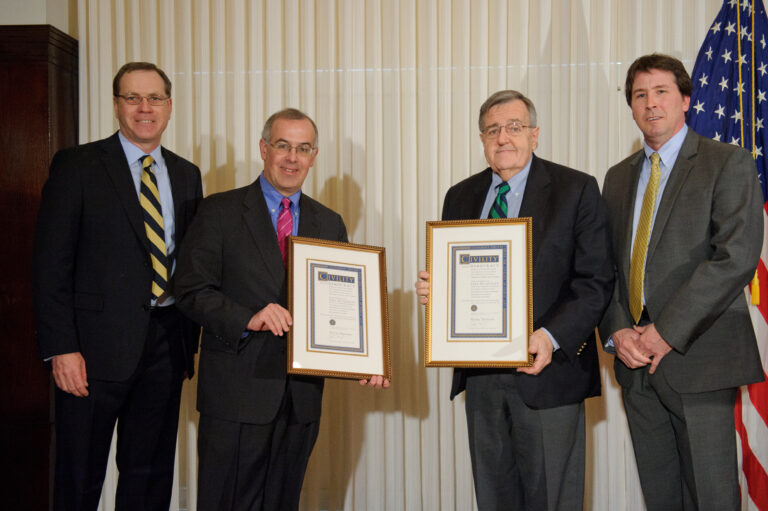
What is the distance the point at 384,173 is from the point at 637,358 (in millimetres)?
1837

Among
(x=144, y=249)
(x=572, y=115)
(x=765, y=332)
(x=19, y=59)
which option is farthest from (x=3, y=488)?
(x=765, y=332)

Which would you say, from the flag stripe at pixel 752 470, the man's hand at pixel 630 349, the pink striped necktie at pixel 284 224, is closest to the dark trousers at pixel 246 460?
the pink striped necktie at pixel 284 224

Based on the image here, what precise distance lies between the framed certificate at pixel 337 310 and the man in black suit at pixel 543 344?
20 centimetres

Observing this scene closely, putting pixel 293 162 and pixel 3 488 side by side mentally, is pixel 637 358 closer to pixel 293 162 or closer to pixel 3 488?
pixel 293 162

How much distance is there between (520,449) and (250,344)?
104 centimetres

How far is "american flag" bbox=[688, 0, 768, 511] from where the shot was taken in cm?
331

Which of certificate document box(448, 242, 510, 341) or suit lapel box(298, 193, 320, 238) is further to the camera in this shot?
suit lapel box(298, 193, 320, 238)

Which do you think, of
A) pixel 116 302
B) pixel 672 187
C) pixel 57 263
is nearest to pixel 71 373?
pixel 116 302

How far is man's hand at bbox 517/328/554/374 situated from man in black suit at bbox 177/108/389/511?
57 cm

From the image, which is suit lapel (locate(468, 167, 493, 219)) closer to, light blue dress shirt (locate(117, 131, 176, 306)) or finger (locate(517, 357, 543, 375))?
finger (locate(517, 357, 543, 375))

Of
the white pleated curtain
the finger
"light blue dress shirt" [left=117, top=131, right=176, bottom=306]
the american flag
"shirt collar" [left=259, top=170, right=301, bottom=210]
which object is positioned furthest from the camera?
the white pleated curtain

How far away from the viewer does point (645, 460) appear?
8.46 ft

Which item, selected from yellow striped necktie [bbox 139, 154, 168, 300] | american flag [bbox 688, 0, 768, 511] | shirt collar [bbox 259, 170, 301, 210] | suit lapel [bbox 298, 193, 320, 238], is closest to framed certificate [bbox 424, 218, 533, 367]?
suit lapel [bbox 298, 193, 320, 238]

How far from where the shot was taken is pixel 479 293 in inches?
94.0
